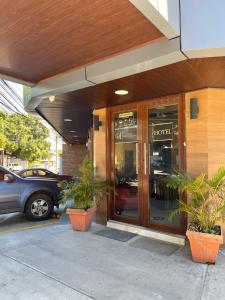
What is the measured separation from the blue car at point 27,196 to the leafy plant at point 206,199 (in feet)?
12.8

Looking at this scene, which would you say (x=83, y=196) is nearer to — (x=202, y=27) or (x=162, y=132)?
(x=162, y=132)

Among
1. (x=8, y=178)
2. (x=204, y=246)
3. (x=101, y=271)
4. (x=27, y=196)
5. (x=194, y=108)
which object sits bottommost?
(x=101, y=271)

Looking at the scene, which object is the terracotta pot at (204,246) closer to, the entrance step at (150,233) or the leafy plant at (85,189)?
the entrance step at (150,233)

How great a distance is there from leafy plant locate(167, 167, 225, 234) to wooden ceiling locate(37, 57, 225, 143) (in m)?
1.46

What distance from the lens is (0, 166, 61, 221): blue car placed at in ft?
21.0

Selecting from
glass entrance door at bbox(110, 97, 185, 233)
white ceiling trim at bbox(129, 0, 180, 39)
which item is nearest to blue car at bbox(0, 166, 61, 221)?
glass entrance door at bbox(110, 97, 185, 233)

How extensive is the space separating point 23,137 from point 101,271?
24.8m

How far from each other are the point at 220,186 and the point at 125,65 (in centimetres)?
237

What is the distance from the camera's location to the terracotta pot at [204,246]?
12.3 feet

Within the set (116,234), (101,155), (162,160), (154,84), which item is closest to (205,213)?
(162,160)

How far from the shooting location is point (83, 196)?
5.49 metres

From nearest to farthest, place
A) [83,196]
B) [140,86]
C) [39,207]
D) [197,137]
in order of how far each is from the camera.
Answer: [140,86] → [197,137] → [83,196] → [39,207]

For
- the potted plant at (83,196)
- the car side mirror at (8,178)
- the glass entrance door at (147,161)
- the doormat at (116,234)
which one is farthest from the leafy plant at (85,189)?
the car side mirror at (8,178)

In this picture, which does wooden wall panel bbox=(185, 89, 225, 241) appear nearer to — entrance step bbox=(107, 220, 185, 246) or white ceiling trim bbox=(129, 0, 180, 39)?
entrance step bbox=(107, 220, 185, 246)
